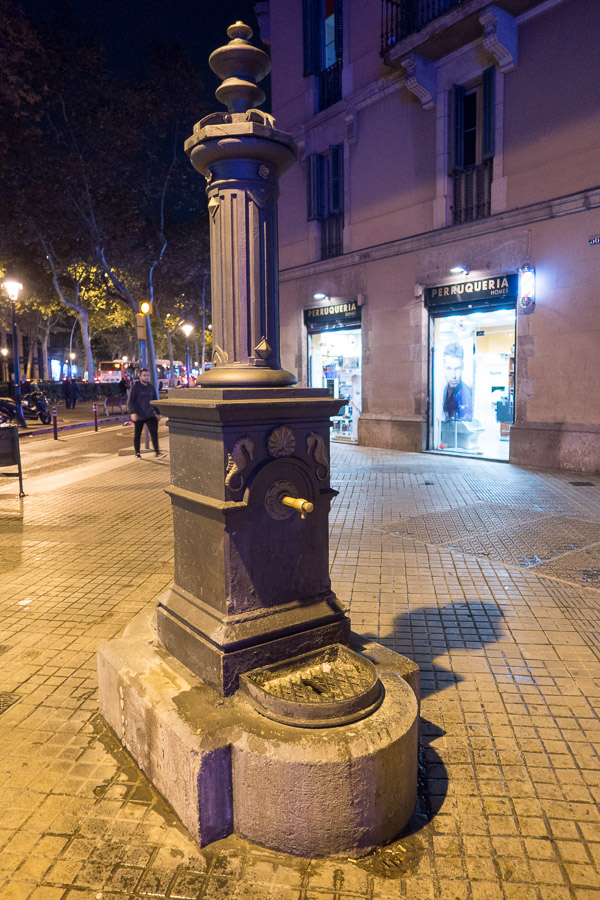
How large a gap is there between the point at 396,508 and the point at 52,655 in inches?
215

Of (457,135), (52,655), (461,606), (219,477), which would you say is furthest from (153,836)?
(457,135)

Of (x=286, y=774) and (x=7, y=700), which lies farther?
(x=7, y=700)

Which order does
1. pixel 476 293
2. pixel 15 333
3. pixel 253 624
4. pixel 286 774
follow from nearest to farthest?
pixel 286 774, pixel 253 624, pixel 476 293, pixel 15 333

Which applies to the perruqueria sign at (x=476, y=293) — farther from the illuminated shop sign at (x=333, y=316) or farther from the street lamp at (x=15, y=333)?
the street lamp at (x=15, y=333)

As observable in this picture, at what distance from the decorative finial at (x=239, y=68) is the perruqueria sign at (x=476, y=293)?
1046 centimetres

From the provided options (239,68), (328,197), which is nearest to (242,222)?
(239,68)

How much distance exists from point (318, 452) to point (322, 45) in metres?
18.7

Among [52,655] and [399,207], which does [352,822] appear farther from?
[399,207]

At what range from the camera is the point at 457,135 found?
13859 mm

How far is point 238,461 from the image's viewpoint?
2.78m

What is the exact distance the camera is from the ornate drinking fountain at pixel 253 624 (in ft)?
7.99

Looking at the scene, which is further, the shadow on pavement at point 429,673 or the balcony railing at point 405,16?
the balcony railing at point 405,16

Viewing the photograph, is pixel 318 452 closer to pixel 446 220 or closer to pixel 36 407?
pixel 446 220

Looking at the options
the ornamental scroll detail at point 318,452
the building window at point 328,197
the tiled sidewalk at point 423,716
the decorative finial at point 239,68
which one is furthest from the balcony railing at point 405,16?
the ornamental scroll detail at point 318,452
